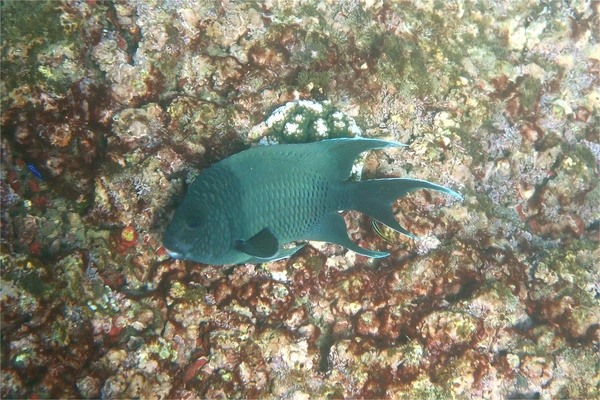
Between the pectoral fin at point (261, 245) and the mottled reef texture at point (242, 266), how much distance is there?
98cm

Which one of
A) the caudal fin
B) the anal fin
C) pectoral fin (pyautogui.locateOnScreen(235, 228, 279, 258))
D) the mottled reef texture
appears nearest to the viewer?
pectoral fin (pyautogui.locateOnScreen(235, 228, 279, 258))

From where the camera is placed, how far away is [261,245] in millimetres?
2379

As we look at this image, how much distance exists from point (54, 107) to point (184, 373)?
2.59m

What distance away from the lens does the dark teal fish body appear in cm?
243

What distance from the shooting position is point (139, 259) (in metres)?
3.34

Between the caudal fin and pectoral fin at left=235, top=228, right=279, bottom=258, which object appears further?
the caudal fin

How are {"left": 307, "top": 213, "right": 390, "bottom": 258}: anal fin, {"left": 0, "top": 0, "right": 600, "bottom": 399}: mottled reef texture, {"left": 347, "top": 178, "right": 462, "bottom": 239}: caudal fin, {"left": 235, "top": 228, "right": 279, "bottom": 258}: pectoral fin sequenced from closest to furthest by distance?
1. {"left": 235, "top": 228, "right": 279, "bottom": 258}: pectoral fin
2. {"left": 347, "top": 178, "right": 462, "bottom": 239}: caudal fin
3. {"left": 307, "top": 213, "right": 390, "bottom": 258}: anal fin
4. {"left": 0, "top": 0, "right": 600, "bottom": 399}: mottled reef texture

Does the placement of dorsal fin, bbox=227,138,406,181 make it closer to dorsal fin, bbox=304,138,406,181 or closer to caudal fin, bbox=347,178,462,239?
dorsal fin, bbox=304,138,406,181

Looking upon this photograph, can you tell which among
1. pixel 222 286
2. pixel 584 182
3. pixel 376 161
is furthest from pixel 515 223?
pixel 222 286

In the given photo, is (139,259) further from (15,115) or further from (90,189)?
(15,115)

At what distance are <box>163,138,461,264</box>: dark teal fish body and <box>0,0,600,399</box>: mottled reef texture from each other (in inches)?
33.5

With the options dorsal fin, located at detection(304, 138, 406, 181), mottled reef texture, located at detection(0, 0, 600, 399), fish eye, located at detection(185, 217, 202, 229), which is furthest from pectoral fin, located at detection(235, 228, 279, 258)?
mottled reef texture, located at detection(0, 0, 600, 399)

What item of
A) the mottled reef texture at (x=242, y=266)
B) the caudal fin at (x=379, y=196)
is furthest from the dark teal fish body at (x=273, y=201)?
the mottled reef texture at (x=242, y=266)

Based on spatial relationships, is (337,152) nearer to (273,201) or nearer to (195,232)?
(273,201)
